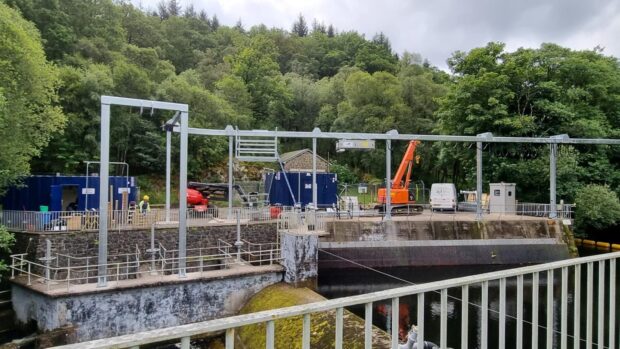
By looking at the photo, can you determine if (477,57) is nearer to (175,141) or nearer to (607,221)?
(607,221)

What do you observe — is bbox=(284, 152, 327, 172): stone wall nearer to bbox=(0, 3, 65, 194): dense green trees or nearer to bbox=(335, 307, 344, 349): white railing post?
bbox=(0, 3, 65, 194): dense green trees

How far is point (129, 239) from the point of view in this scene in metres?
15.7

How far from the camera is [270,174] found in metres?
24.0

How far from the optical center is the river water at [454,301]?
39.0 ft

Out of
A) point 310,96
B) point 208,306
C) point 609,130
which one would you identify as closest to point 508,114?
point 609,130

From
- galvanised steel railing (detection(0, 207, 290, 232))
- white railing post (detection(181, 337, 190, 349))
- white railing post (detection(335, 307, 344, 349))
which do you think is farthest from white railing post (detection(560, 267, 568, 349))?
galvanised steel railing (detection(0, 207, 290, 232))

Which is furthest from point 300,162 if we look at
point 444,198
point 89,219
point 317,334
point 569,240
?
point 317,334

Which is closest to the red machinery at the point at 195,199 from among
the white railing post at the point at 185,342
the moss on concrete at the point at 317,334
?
the moss on concrete at the point at 317,334

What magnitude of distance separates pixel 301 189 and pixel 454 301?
34.5ft

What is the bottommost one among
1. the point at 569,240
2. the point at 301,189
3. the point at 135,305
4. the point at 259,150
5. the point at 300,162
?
the point at 135,305

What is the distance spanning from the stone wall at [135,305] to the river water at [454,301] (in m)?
3.94

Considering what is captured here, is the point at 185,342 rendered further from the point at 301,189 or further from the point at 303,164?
the point at 303,164

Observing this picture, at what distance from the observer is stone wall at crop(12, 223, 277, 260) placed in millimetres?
14352

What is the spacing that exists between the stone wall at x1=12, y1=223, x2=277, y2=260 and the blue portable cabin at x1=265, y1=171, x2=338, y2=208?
406cm
